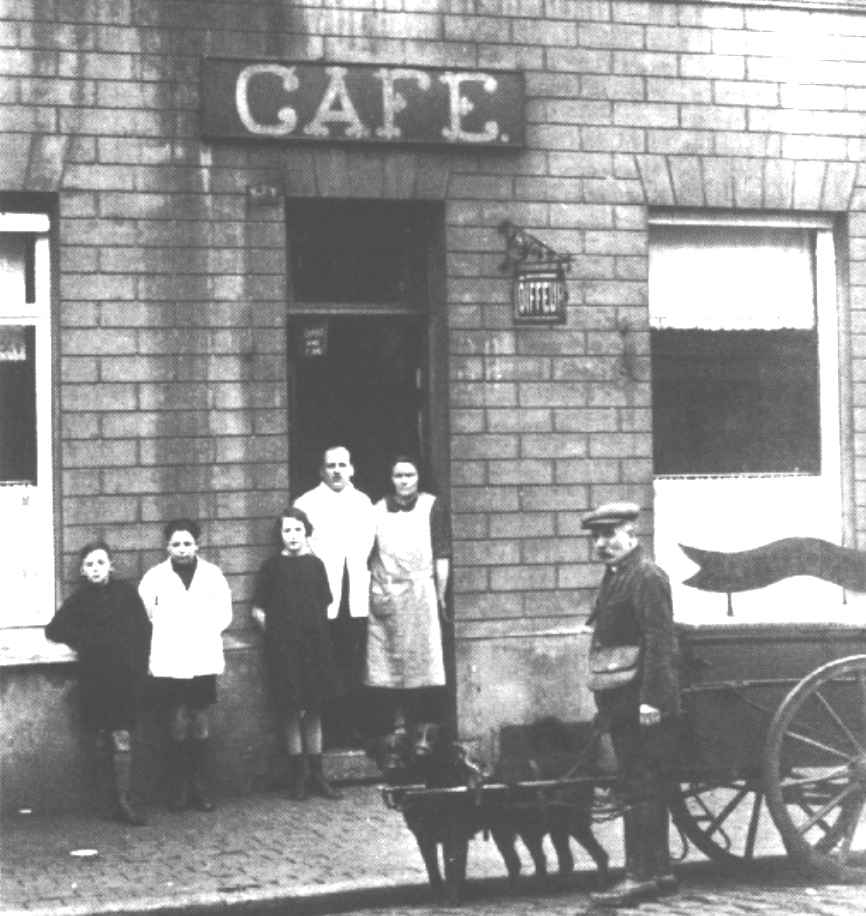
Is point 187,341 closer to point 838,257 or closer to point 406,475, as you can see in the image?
point 406,475

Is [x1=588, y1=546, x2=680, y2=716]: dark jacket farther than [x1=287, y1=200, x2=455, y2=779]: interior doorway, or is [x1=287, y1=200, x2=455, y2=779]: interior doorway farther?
[x1=287, y1=200, x2=455, y2=779]: interior doorway

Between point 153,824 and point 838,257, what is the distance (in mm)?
5729

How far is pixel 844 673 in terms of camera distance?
27.0ft

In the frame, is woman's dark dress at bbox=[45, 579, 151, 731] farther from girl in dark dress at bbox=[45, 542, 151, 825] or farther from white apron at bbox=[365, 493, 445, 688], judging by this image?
white apron at bbox=[365, 493, 445, 688]

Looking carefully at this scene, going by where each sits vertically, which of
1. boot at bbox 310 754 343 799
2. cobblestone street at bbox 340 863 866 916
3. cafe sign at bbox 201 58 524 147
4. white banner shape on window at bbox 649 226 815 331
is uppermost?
cafe sign at bbox 201 58 524 147

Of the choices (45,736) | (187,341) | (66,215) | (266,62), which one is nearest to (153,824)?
A: (45,736)

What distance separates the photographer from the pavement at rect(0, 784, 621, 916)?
8031mm

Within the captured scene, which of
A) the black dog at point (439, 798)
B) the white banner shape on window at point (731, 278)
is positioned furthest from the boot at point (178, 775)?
the white banner shape on window at point (731, 278)

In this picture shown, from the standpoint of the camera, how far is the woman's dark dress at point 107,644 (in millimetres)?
10047

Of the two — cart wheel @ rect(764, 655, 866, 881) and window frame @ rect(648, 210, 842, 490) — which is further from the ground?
window frame @ rect(648, 210, 842, 490)

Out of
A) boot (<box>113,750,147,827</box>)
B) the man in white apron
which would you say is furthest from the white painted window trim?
the man in white apron

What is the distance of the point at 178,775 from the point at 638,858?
3.45 metres

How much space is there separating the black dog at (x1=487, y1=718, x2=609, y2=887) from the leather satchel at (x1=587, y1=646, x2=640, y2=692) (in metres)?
0.30

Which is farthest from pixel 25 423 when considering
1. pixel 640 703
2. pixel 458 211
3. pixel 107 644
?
pixel 640 703
